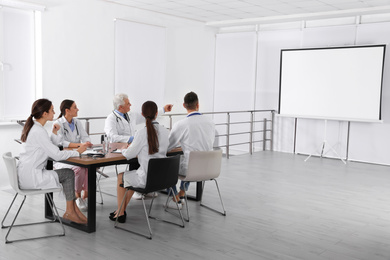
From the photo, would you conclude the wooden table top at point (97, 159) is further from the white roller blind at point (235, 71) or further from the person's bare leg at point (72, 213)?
the white roller blind at point (235, 71)

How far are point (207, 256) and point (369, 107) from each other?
5241 mm

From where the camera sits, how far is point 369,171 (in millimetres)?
6984

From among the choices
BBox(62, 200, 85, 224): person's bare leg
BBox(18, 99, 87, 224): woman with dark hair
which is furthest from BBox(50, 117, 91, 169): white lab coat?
BBox(18, 99, 87, 224): woman with dark hair

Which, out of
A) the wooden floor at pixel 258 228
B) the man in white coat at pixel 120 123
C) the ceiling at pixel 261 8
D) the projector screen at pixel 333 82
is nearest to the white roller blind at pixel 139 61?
the ceiling at pixel 261 8

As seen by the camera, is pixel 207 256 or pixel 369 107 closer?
pixel 207 256

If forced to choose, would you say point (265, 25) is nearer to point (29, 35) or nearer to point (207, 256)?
point (29, 35)

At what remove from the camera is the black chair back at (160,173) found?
3609mm

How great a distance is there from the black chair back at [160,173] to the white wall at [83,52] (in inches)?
120

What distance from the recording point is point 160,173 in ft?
12.1

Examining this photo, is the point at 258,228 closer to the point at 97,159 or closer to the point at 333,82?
the point at 97,159

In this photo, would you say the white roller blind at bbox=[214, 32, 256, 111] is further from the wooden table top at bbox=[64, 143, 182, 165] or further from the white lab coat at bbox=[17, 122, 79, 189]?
the white lab coat at bbox=[17, 122, 79, 189]

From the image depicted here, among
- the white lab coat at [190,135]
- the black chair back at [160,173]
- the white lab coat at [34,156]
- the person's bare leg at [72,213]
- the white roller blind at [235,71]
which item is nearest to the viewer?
the white lab coat at [34,156]

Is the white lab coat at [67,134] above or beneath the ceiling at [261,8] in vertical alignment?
beneath

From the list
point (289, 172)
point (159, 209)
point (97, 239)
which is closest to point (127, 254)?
point (97, 239)
